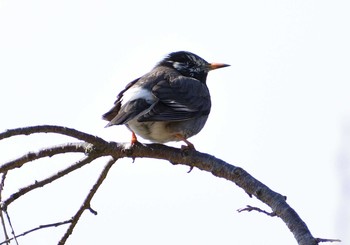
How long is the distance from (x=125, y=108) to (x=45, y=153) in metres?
1.81

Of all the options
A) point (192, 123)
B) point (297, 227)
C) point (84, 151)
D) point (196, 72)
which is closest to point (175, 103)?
point (192, 123)

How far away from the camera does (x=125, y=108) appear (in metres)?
6.66

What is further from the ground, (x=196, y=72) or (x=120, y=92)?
(x=196, y=72)

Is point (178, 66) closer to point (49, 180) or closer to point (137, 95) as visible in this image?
point (137, 95)

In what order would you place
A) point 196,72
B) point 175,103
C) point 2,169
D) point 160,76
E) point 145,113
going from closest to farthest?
point 2,169 < point 145,113 < point 175,103 < point 160,76 < point 196,72

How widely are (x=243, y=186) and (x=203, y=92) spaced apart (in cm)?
353

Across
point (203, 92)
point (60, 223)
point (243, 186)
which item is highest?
point (203, 92)

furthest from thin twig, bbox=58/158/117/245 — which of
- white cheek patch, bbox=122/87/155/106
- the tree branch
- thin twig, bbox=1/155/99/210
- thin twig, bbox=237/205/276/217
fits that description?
white cheek patch, bbox=122/87/155/106

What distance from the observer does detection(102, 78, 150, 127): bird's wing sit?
6.43 meters

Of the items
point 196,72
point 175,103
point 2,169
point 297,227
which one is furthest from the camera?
point 196,72

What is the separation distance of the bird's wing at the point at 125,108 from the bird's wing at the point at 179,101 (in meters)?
0.09

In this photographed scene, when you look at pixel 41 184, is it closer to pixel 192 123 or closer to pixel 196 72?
pixel 192 123

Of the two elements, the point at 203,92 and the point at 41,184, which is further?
the point at 203,92

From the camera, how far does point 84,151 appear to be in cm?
511
